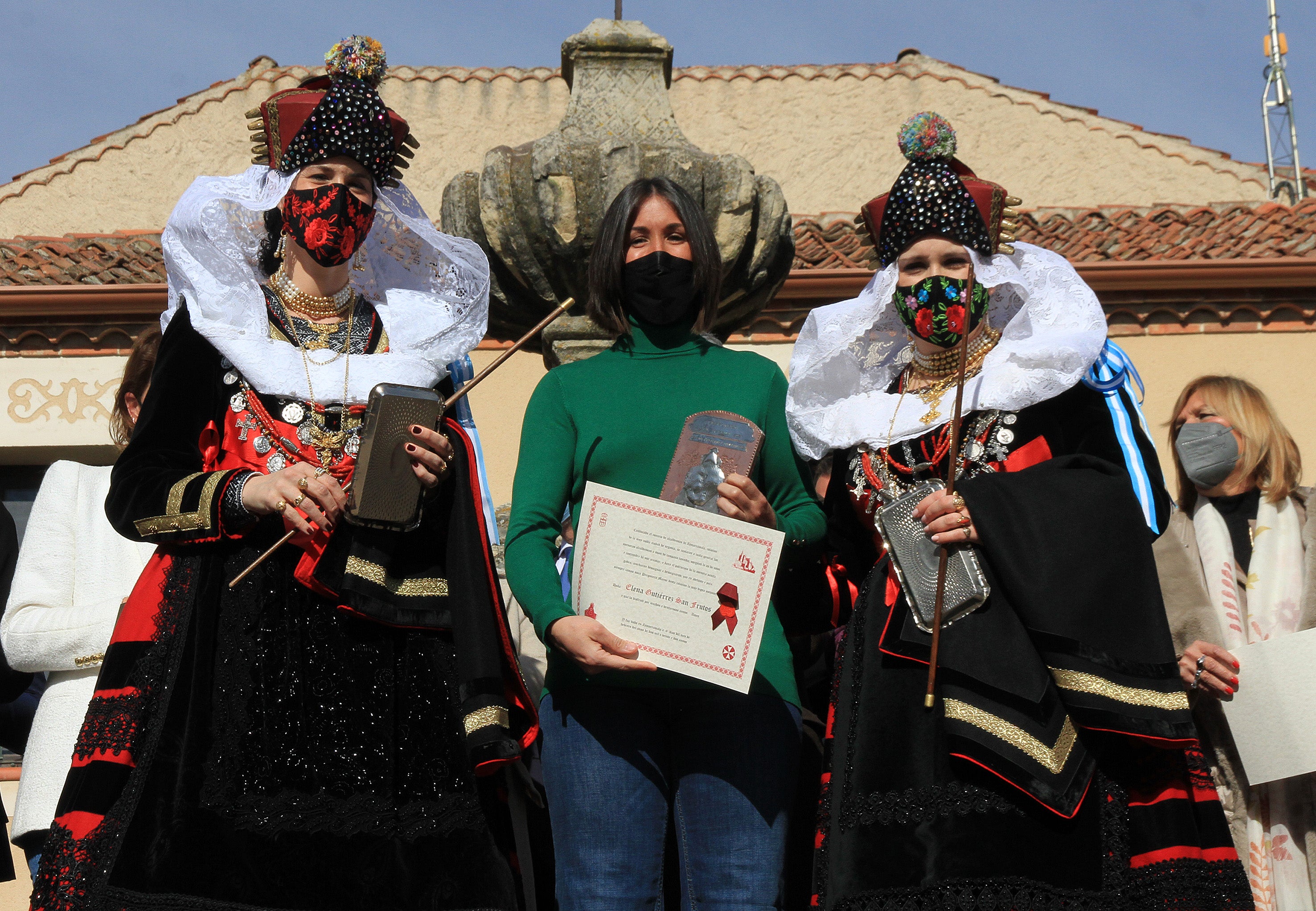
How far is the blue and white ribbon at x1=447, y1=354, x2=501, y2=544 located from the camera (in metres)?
3.36

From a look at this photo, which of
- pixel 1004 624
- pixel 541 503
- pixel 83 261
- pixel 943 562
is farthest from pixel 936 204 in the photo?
pixel 83 261

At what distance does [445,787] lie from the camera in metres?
3.08

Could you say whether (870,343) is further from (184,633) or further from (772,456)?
(184,633)

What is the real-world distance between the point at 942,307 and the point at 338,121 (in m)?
1.44

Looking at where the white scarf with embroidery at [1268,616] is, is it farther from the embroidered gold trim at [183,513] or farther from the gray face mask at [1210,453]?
the embroidered gold trim at [183,513]

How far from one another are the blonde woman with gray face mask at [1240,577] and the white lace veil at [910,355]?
3.24 feet

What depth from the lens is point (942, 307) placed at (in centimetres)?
344

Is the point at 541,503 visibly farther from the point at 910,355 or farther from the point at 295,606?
the point at 910,355

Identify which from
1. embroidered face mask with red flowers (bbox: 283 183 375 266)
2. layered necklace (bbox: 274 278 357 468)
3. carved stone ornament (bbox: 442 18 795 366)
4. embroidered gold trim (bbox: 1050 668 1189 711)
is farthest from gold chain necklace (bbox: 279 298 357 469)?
embroidered gold trim (bbox: 1050 668 1189 711)

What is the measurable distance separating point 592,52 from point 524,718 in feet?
7.60

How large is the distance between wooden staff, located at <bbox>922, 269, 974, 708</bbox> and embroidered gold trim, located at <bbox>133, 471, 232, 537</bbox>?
4.87 ft

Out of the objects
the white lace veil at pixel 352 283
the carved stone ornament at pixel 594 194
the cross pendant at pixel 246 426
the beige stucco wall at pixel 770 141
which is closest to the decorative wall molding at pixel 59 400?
the carved stone ornament at pixel 594 194

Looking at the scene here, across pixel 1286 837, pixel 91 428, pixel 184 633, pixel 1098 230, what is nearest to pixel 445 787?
pixel 184 633

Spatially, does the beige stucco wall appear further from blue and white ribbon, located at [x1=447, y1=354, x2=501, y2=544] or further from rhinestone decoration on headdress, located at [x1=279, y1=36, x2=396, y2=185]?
blue and white ribbon, located at [x1=447, y1=354, x2=501, y2=544]
